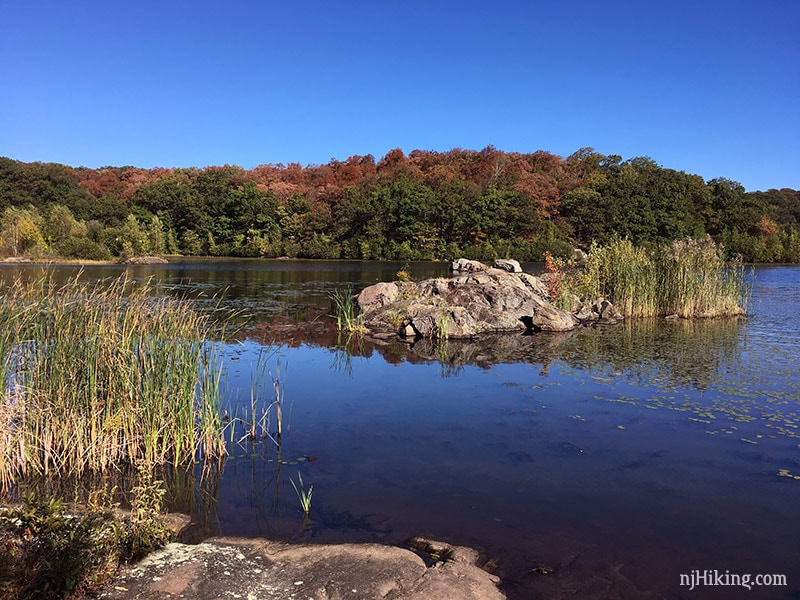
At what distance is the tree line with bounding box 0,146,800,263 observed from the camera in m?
61.4

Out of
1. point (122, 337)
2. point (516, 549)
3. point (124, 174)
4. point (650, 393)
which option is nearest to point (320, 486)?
point (516, 549)

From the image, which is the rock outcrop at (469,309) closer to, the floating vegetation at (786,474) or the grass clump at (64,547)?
the floating vegetation at (786,474)

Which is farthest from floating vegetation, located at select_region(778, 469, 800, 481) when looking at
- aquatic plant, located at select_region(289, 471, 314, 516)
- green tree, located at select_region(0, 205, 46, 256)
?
green tree, located at select_region(0, 205, 46, 256)

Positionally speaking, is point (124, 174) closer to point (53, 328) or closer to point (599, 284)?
point (599, 284)

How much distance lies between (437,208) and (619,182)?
771 inches

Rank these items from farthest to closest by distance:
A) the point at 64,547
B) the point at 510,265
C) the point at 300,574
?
the point at 510,265
the point at 300,574
the point at 64,547

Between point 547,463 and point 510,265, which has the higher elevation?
point 510,265

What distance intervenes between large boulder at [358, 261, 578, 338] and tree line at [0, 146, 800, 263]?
4081 cm

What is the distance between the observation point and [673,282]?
1919cm

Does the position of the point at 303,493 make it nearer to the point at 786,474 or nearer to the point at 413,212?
the point at 786,474

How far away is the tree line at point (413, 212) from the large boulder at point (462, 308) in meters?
40.8

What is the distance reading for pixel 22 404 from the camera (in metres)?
6.02

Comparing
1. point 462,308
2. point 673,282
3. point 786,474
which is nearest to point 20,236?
point 462,308

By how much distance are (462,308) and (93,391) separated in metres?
12.1
